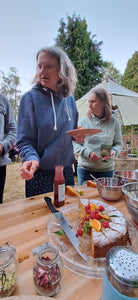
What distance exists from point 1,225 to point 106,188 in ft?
2.05

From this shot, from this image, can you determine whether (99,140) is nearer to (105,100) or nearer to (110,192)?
(105,100)

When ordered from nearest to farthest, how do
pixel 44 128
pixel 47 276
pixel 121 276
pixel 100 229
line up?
pixel 121 276, pixel 47 276, pixel 100 229, pixel 44 128

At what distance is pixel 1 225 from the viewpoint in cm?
73

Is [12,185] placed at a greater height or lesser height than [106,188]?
lesser

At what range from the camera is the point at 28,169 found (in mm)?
848

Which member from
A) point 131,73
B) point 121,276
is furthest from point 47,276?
point 131,73

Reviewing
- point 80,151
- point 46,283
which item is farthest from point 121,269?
point 80,151

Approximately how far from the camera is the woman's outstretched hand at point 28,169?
0.78m

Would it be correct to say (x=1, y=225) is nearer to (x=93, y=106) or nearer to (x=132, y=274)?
(x=132, y=274)

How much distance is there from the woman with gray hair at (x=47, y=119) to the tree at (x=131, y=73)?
1235 cm

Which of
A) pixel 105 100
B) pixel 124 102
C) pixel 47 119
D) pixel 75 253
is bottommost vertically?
pixel 75 253

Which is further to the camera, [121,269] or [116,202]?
[116,202]

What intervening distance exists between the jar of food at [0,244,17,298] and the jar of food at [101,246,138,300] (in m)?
0.25

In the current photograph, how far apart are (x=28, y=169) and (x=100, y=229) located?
47 centimetres
